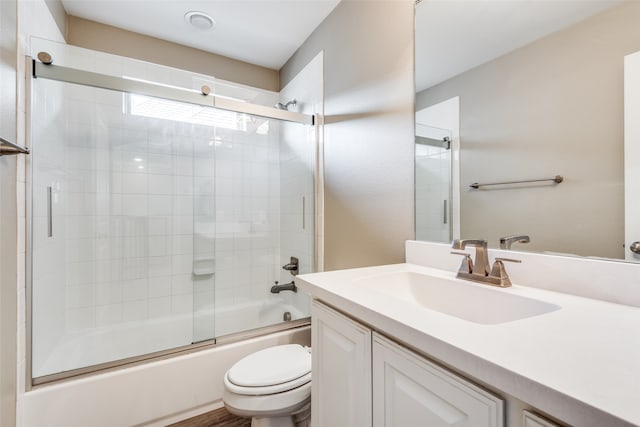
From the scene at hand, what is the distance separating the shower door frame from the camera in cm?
128

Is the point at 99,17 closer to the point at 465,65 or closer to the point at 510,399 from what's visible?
the point at 465,65

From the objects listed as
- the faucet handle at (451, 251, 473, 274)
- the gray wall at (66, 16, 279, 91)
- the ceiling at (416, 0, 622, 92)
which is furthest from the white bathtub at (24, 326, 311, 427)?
the gray wall at (66, 16, 279, 91)

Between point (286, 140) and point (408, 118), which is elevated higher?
point (286, 140)

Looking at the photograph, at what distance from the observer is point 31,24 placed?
135 centimetres

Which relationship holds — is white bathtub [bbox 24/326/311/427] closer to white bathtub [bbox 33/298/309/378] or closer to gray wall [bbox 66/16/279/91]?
white bathtub [bbox 33/298/309/378]

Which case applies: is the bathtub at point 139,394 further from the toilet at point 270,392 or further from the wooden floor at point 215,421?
the toilet at point 270,392

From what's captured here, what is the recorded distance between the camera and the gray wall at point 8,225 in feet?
3.54

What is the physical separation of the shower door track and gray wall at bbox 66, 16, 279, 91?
0.68 metres

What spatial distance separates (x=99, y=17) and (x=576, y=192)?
2862 millimetres

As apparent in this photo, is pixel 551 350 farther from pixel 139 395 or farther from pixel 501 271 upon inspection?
pixel 139 395

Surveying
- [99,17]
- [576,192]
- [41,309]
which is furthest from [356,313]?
[99,17]

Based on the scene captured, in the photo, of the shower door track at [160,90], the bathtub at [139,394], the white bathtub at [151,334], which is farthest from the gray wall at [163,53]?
the bathtub at [139,394]

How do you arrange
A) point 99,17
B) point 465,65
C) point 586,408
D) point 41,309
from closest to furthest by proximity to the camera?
point 586,408 → point 465,65 → point 41,309 → point 99,17

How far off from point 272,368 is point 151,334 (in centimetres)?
110
